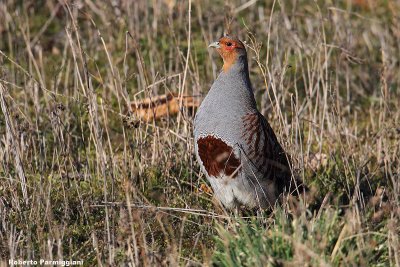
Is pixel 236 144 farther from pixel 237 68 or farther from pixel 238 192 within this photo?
pixel 237 68

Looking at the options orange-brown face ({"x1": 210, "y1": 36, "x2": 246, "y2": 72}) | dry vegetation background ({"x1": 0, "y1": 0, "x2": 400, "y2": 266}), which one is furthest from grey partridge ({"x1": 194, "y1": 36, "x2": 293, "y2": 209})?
dry vegetation background ({"x1": 0, "y1": 0, "x2": 400, "y2": 266})

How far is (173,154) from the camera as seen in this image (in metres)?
4.98

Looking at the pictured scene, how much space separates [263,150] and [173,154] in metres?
0.82

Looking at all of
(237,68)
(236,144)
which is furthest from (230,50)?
(236,144)

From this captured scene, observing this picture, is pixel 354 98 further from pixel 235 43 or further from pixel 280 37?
Result: pixel 235 43

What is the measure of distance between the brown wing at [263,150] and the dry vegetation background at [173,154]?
0.42 feet

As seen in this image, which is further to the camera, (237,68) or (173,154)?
(173,154)

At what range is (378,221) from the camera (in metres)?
4.06

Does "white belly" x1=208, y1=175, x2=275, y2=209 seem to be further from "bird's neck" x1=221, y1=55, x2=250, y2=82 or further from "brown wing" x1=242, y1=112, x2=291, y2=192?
"bird's neck" x1=221, y1=55, x2=250, y2=82

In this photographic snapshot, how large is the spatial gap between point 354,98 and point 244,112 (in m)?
2.31

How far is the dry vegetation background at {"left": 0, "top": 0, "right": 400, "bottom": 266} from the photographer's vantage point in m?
3.59

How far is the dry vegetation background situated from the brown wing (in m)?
0.13

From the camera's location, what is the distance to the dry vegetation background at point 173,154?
3592mm

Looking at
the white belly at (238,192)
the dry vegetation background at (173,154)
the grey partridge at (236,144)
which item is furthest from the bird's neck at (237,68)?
the white belly at (238,192)
